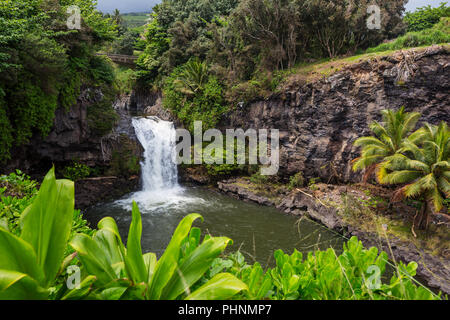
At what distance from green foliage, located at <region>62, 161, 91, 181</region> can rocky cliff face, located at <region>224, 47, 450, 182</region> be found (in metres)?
8.72

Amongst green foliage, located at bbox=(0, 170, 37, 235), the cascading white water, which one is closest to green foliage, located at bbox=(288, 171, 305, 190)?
the cascading white water

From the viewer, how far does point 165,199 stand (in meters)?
11.9

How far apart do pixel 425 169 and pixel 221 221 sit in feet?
22.7

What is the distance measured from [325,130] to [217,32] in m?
9.58

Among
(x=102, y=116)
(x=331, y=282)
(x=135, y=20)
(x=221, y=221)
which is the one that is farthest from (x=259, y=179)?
(x=135, y=20)

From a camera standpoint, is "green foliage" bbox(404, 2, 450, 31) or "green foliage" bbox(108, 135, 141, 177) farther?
"green foliage" bbox(404, 2, 450, 31)

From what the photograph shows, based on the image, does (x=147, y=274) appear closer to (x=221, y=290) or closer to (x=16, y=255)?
(x=221, y=290)

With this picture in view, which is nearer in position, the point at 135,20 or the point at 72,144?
the point at 72,144

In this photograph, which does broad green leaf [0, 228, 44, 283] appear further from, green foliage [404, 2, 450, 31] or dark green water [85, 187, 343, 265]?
green foliage [404, 2, 450, 31]

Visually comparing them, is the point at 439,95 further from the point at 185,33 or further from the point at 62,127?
the point at 185,33

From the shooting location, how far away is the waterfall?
1338 cm

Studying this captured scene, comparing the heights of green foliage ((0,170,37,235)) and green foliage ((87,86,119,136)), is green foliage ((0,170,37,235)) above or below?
below

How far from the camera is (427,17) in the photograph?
18.6 meters
